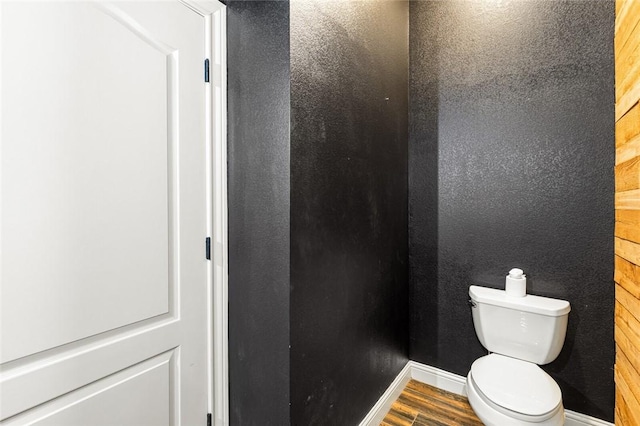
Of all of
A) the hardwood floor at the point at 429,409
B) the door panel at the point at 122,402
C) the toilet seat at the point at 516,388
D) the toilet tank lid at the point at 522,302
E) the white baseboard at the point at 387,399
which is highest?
the toilet tank lid at the point at 522,302

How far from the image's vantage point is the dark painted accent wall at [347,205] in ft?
4.34

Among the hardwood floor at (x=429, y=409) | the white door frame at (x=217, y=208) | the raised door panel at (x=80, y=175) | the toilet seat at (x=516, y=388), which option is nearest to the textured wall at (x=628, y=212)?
the toilet seat at (x=516, y=388)

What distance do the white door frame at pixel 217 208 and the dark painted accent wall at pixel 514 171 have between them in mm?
1342

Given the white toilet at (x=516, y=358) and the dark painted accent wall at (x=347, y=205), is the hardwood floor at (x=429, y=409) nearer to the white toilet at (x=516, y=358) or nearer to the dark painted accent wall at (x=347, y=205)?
the dark painted accent wall at (x=347, y=205)

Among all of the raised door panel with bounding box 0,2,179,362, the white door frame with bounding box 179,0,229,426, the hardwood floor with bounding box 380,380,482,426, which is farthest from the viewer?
the hardwood floor with bounding box 380,380,482,426

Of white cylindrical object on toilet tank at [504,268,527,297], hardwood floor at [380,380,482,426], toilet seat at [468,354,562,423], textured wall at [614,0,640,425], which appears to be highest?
textured wall at [614,0,640,425]

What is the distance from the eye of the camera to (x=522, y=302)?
1.74 m

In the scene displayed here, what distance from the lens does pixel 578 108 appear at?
5.69ft

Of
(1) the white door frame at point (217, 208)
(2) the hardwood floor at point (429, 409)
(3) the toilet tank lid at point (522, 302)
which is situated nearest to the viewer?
(1) the white door frame at point (217, 208)

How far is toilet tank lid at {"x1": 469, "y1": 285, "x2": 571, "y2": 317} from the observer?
166cm

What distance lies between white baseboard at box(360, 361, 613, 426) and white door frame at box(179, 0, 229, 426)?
32.3 inches

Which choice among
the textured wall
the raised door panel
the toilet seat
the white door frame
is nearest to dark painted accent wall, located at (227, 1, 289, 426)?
the white door frame

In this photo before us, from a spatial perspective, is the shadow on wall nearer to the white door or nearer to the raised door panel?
the white door

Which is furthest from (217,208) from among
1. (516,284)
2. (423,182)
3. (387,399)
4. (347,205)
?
(516,284)
